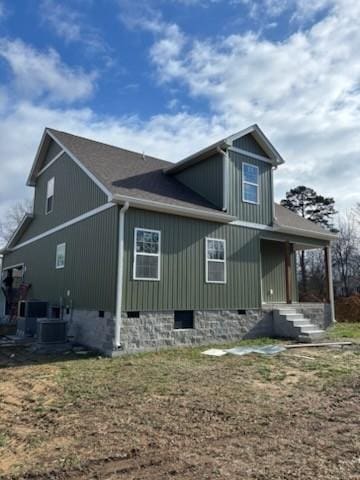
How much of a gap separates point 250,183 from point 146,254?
4814mm

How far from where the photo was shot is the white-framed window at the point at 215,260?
35.2 ft

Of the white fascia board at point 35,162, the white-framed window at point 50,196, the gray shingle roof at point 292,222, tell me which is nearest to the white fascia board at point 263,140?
the gray shingle roof at point 292,222

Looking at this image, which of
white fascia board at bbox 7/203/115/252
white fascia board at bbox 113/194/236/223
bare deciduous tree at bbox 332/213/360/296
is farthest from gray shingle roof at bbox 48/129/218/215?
bare deciduous tree at bbox 332/213/360/296

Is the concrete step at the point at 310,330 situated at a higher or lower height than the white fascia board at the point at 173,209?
lower

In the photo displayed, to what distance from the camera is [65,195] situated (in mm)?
12398

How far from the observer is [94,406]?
486cm

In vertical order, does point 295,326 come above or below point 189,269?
below

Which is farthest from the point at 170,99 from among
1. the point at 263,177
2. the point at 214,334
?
the point at 214,334

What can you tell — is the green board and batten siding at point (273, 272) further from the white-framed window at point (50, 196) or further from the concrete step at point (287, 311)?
the white-framed window at point (50, 196)

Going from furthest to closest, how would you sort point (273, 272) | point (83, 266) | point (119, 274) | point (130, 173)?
point (273, 272) → point (130, 173) → point (83, 266) → point (119, 274)

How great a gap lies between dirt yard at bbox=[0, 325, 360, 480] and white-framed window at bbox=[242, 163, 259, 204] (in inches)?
235

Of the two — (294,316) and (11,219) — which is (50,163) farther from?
(11,219)

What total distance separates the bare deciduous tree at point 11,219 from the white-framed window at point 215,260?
100 ft

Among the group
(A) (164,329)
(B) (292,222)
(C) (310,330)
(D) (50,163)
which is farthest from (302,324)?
(D) (50,163)
